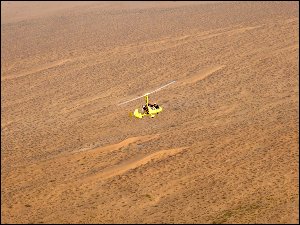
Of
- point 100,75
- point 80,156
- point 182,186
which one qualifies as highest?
point 100,75

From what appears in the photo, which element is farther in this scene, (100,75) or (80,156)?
(100,75)

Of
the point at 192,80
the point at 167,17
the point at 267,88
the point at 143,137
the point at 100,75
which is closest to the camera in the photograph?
the point at 143,137

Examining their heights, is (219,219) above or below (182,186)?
below

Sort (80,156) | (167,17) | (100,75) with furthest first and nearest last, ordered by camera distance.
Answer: (167,17) → (100,75) → (80,156)

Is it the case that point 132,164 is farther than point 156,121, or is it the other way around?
point 156,121

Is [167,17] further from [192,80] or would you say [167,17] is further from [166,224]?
[166,224]

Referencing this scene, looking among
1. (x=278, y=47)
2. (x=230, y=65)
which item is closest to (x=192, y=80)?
(x=230, y=65)

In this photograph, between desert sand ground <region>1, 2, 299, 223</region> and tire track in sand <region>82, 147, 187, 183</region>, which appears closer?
desert sand ground <region>1, 2, 299, 223</region>
